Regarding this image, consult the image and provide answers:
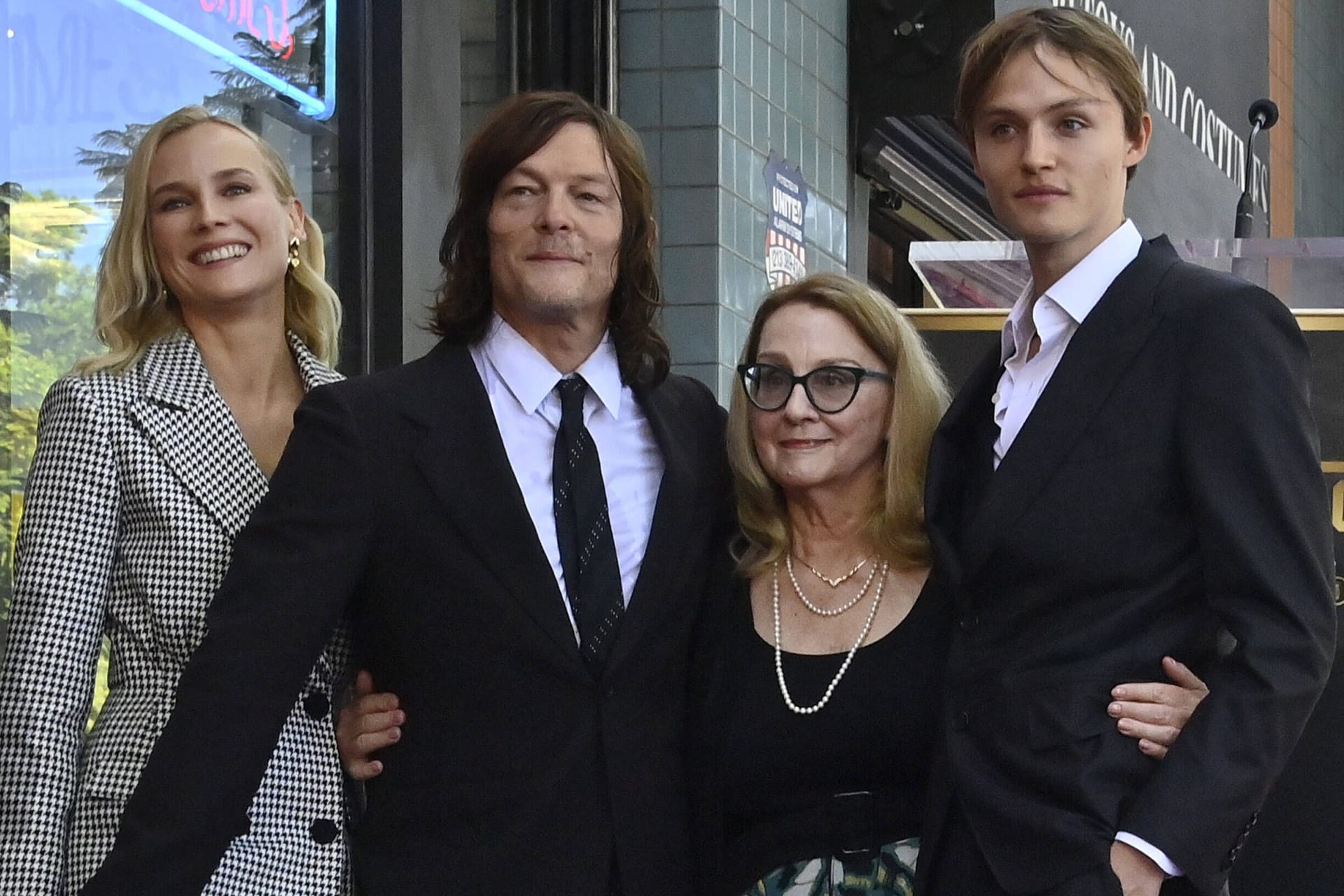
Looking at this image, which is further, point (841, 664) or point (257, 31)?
point (257, 31)

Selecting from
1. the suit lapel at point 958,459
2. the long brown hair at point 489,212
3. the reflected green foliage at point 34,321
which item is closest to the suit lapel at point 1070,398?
the suit lapel at point 958,459

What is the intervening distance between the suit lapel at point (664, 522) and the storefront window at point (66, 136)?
1.50m

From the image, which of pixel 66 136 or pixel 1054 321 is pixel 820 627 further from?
pixel 66 136

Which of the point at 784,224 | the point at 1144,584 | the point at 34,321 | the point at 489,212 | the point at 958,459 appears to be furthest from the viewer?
the point at 784,224

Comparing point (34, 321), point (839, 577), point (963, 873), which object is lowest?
point (963, 873)

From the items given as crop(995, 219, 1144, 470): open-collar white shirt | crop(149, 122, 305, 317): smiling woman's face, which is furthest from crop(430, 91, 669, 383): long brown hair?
crop(995, 219, 1144, 470): open-collar white shirt

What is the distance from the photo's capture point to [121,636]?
305cm

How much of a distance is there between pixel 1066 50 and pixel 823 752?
1.12m

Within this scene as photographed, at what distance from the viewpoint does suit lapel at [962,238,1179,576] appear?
9.28 feet

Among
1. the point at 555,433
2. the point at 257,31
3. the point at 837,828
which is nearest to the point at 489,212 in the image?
the point at 555,433

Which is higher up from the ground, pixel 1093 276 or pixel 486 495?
pixel 1093 276

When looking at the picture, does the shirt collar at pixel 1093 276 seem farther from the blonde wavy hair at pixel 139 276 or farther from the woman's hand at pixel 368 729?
the blonde wavy hair at pixel 139 276

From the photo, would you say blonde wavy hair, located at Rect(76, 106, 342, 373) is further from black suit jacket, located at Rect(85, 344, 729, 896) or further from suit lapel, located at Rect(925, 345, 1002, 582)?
suit lapel, located at Rect(925, 345, 1002, 582)

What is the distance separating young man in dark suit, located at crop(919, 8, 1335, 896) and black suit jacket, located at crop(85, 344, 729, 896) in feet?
1.61
